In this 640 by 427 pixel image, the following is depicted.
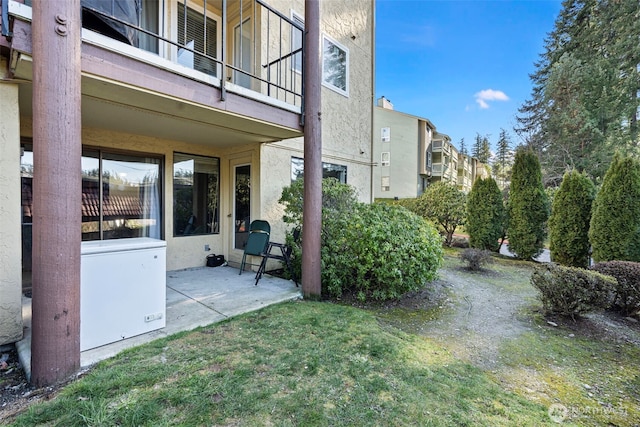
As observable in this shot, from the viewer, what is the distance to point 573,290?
3.94 m

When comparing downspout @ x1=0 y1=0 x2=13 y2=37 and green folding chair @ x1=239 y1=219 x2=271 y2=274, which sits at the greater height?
downspout @ x1=0 y1=0 x2=13 y2=37

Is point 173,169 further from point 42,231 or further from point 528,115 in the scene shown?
point 528,115

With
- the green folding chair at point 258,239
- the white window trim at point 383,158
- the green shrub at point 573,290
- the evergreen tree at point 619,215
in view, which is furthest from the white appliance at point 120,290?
the white window trim at point 383,158

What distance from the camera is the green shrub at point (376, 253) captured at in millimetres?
4469

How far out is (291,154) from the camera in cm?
659

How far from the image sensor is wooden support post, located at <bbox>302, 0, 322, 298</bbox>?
445 centimetres

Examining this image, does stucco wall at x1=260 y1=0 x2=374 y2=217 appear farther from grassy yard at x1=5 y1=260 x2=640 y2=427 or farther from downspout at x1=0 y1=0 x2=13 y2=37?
downspout at x1=0 y1=0 x2=13 y2=37

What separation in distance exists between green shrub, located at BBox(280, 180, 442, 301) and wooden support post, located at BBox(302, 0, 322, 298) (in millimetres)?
308

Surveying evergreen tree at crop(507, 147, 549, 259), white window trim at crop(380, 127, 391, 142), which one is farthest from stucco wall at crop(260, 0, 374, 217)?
white window trim at crop(380, 127, 391, 142)

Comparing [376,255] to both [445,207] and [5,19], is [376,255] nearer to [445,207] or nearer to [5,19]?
[5,19]

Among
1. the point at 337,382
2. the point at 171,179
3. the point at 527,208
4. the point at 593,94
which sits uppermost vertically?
the point at 593,94

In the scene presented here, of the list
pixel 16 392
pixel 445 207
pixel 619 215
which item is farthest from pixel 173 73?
pixel 445 207

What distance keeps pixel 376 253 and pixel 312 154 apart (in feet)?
6.05

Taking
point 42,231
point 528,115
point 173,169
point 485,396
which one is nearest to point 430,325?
point 485,396
